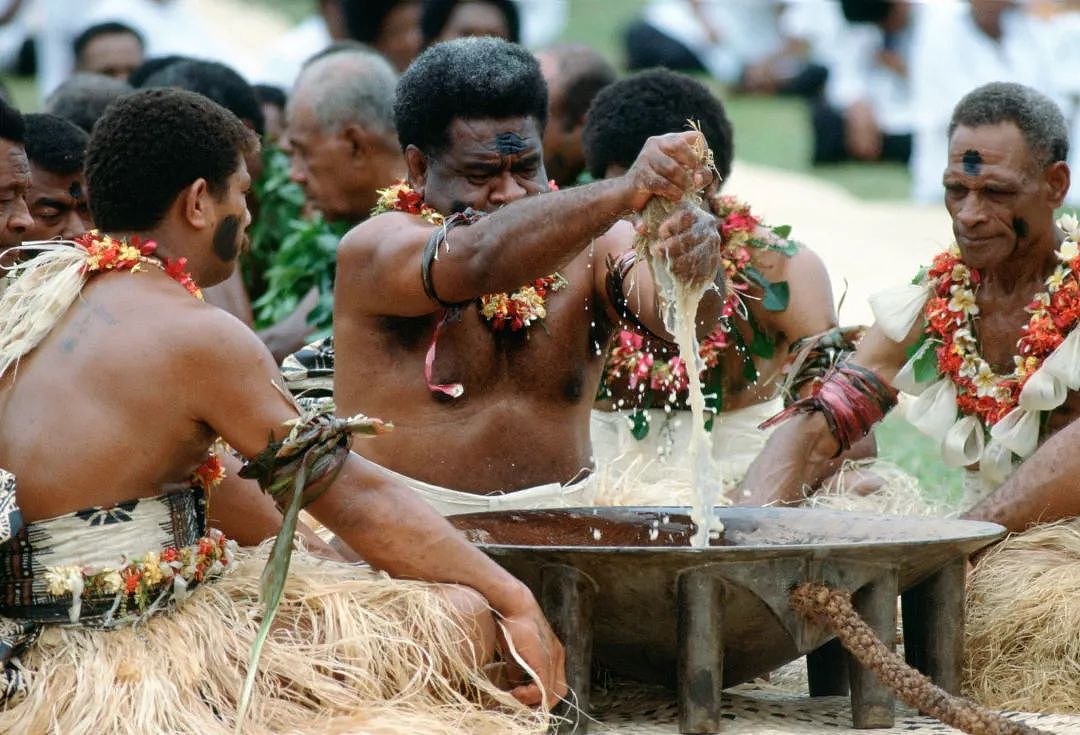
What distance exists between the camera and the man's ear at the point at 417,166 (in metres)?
4.92

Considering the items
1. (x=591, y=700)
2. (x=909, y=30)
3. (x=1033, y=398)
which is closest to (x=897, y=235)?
(x=909, y=30)

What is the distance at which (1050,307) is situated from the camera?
16.4 feet

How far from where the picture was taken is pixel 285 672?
145 inches

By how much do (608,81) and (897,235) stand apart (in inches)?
290

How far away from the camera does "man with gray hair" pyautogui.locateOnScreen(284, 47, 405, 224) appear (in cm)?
759

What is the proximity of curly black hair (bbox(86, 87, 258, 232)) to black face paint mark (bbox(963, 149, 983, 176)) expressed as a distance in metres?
2.38

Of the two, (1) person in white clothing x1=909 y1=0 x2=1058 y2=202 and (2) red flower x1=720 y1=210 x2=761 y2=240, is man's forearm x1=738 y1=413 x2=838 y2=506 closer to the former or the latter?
(2) red flower x1=720 y1=210 x2=761 y2=240

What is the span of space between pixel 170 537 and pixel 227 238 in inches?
30.4

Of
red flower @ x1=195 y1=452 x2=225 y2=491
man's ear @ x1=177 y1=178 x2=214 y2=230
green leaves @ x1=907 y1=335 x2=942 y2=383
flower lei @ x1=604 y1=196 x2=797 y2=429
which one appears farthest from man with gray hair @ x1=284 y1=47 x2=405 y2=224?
red flower @ x1=195 y1=452 x2=225 y2=491

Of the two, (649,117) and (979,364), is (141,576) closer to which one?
(979,364)

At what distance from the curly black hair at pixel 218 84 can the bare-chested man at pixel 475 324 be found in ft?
11.9

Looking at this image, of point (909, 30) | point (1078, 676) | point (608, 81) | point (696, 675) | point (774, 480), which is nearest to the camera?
point (696, 675)

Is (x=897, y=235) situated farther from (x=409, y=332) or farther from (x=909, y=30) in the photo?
(x=409, y=332)

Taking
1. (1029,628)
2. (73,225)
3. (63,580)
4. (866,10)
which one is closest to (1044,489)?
(1029,628)
